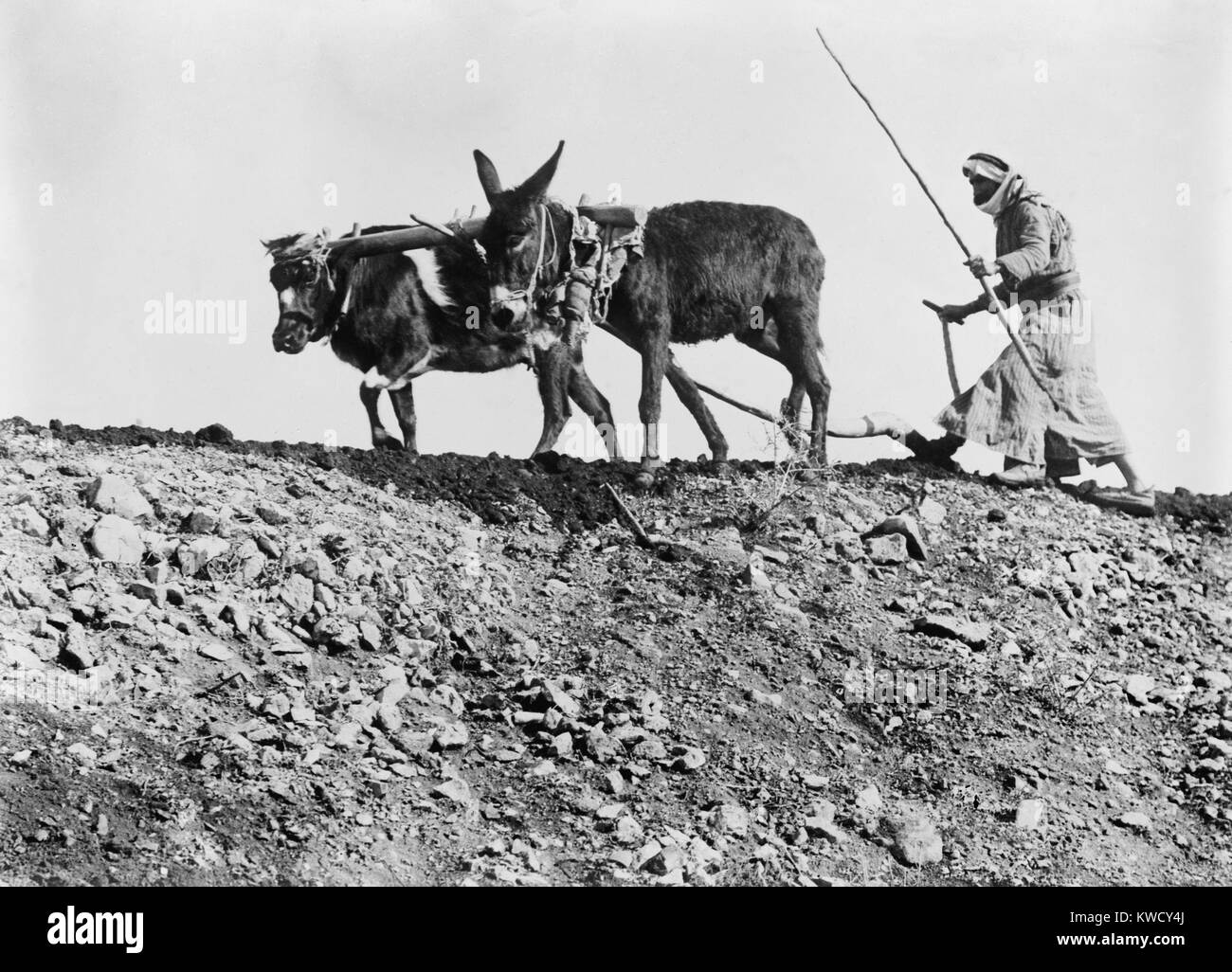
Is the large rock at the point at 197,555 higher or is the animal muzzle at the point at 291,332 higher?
the animal muzzle at the point at 291,332

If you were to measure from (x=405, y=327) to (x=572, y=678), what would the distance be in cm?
343

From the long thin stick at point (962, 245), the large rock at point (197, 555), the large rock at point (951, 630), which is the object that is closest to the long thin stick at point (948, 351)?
the long thin stick at point (962, 245)

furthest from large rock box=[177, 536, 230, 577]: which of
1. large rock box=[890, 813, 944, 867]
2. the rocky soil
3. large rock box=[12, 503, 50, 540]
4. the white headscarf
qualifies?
the white headscarf

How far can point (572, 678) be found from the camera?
8.65m

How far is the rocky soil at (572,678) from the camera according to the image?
24.2 feet

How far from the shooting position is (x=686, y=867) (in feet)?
24.3

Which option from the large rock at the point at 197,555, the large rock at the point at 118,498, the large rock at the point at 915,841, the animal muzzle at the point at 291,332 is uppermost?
the animal muzzle at the point at 291,332

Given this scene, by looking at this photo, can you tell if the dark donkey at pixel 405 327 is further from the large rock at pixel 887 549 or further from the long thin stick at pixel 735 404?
the large rock at pixel 887 549

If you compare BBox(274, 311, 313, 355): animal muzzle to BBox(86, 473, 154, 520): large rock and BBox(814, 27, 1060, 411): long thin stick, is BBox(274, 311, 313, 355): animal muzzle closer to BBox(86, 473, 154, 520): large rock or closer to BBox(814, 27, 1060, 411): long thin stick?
BBox(86, 473, 154, 520): large rock

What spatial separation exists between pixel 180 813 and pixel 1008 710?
4.45 meters

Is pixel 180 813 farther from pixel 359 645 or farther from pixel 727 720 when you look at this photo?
pixel 727 720

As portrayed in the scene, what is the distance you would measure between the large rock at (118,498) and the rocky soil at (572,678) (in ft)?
0.08

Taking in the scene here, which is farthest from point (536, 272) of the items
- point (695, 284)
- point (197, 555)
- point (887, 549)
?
point (197, 555)

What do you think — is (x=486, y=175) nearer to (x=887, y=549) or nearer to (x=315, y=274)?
(x=315, y=274)
